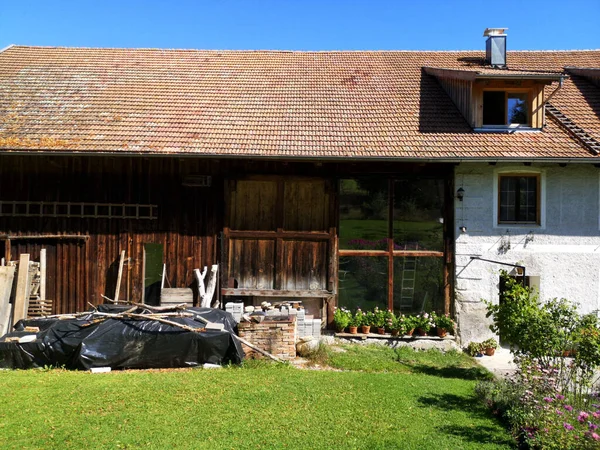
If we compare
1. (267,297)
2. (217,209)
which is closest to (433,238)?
(267,297)

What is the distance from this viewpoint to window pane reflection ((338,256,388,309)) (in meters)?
11.1

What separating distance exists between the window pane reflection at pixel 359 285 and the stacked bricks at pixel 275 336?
2.30 metres

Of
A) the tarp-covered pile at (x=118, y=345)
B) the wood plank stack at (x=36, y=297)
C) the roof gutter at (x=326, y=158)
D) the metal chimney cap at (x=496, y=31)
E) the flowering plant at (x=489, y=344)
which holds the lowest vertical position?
the flowering plant at (x=489, y=344)

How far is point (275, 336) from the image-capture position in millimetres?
9094

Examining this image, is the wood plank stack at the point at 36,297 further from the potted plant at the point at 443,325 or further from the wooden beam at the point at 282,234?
the potted plant at the point at 443,325

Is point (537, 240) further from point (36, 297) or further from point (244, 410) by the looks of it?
point (36, 297)

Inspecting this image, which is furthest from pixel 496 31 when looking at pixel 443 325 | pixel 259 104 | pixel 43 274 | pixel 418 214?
pixel 43 274

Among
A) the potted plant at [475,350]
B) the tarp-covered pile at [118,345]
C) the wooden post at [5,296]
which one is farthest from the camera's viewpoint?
the potted plant at [475,350]

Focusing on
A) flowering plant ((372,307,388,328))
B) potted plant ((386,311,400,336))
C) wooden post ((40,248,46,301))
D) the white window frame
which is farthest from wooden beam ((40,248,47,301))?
the white window frame

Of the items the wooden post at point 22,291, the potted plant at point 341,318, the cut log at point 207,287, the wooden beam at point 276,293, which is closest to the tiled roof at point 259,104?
the wooden post at point 22,291

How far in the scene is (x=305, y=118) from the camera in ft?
39.9

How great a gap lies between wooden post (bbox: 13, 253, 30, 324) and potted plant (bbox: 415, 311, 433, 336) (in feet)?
28.4

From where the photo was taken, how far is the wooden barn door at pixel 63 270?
35.9 feet

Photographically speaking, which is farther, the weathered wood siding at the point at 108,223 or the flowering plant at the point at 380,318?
the weathered wood siding at the point at 108,223
